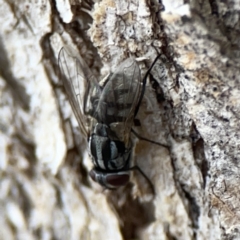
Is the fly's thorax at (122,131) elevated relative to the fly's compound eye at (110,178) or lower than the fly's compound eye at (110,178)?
elevated

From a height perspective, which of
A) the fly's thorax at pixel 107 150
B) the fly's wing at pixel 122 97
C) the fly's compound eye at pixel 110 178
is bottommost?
the fly's compound eye at pixel 110 178

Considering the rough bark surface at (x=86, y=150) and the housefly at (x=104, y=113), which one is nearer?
the rough bark surface at (x=86, y=150)

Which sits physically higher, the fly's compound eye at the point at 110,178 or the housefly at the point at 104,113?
the housefly at the point at 104,113

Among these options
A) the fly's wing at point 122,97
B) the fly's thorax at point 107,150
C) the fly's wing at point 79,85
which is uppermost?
the fly's wing at point 79,85

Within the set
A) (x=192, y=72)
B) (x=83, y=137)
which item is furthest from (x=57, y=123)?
(x=192, y=72)

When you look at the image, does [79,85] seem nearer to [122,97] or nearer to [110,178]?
[122,97]

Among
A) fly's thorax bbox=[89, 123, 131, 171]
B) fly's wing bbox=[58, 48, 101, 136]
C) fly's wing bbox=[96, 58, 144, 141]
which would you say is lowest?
fly's thorax bbox=[89, 123, 131, 171]
